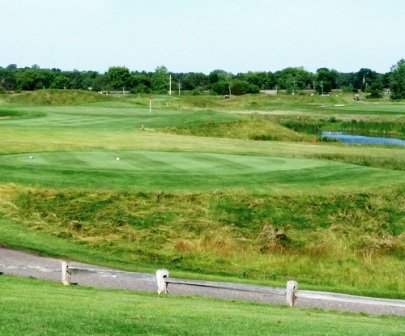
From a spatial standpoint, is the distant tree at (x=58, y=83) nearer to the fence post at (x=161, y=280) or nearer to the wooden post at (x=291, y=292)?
the fence post at (x=161, y=280)

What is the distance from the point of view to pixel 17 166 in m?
32.8

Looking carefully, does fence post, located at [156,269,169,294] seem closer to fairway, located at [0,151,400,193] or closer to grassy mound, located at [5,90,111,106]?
fairway, located at [0,151,400,193]

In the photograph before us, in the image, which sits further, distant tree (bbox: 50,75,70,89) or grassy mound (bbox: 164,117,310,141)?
distant tree (bbox: 50,75,70,89)

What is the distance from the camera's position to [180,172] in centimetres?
3195

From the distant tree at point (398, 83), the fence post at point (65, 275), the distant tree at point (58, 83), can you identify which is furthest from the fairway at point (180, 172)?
the distant tree at point (58, 83)

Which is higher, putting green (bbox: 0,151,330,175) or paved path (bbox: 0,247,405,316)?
putting green (bbox: 0,151,330,175)

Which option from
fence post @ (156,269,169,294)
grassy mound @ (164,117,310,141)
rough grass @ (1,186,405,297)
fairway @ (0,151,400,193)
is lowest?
grassy mound @ (164,117,310,141)

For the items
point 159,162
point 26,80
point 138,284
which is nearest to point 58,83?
point 26,80

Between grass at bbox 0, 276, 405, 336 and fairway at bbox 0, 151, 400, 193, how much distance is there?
12.5m

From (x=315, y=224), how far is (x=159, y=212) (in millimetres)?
5431

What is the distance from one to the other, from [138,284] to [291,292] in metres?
4.31

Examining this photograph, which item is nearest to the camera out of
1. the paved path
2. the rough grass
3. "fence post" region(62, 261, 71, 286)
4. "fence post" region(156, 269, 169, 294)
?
the paved path

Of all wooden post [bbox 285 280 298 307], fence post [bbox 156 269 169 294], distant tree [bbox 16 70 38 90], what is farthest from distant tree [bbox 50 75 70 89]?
wooden post [bbox 285 280 298 307]

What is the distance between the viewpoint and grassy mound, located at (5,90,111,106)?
114312 mm
